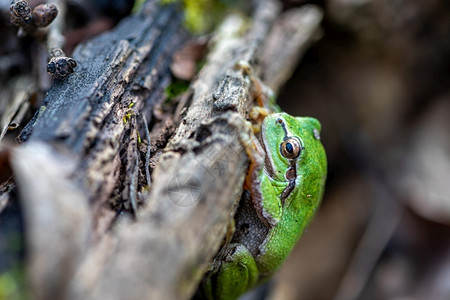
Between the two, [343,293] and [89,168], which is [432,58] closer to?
[343,293]

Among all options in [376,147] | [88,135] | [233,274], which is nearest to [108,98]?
[88,135]

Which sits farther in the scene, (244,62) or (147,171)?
(244,62)

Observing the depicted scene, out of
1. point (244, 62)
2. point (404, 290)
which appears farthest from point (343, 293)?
point (244, 62)

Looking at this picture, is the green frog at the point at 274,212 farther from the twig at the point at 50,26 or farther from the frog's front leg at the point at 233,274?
the twig at the point at 50,26

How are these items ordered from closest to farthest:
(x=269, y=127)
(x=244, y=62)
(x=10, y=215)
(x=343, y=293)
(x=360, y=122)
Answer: (x=10, y=215), (x=269, y=127), (x=244, y=62), (x=343, y=293), (x=360, y=122)

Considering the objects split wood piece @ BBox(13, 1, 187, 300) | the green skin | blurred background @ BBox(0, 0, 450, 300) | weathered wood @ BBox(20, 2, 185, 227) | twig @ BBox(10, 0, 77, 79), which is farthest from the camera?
blurred background @ BBox(0, 0, 450, 300)

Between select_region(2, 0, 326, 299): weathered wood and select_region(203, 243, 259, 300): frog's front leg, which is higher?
select_region(2, 0, 326, 299): weathered wood

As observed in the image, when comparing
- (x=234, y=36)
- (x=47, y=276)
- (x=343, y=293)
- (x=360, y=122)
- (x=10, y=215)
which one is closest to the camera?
(x=47, y=276)

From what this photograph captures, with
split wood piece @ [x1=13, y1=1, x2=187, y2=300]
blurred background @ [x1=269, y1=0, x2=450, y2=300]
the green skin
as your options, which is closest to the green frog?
the green skin

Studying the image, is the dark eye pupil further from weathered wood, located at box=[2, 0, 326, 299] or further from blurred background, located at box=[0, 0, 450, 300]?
blurred background, located at box=[0, 0, 450, 300]
